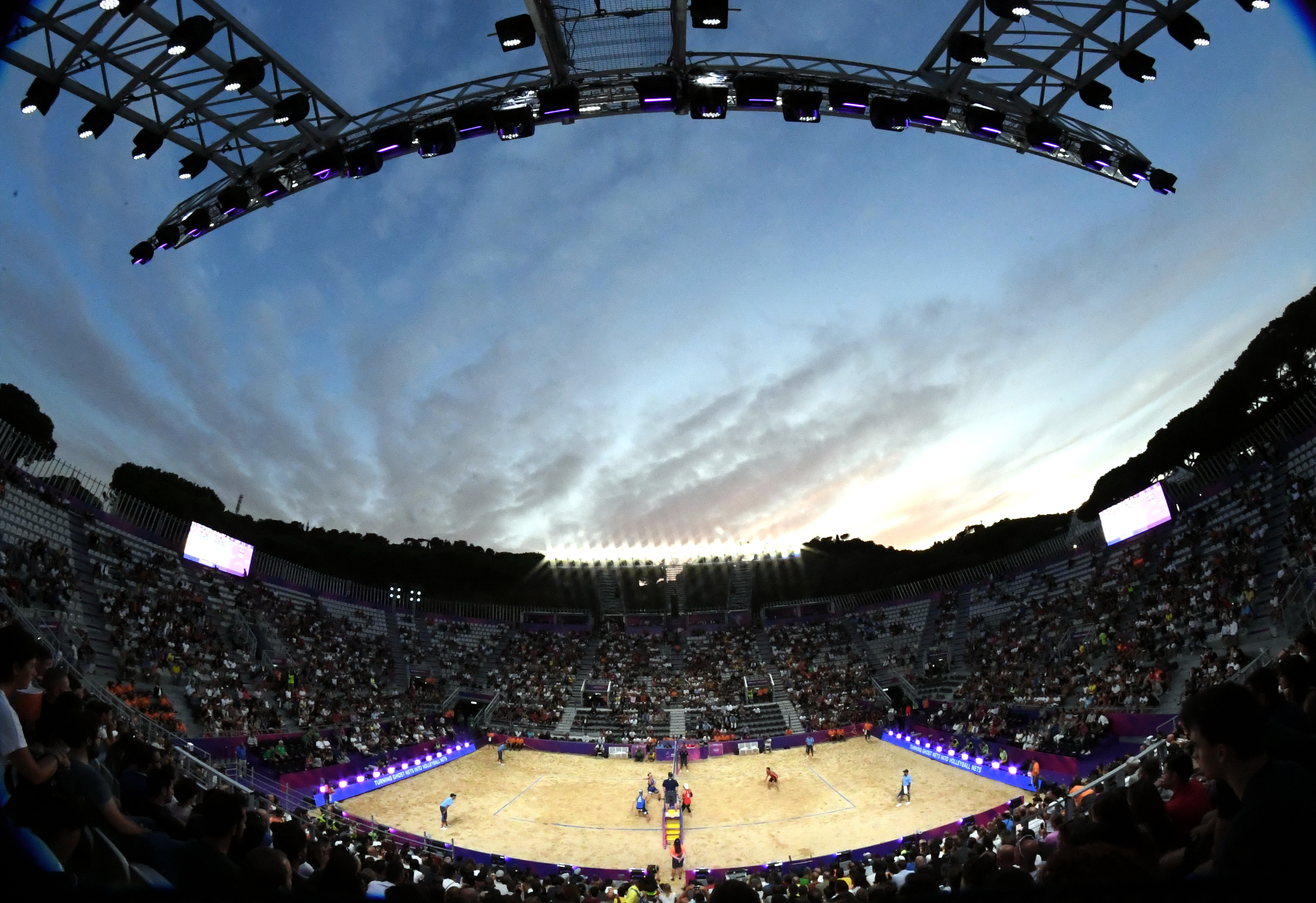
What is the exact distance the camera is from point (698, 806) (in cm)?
2383

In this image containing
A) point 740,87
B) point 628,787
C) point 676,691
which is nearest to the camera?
point 740,87

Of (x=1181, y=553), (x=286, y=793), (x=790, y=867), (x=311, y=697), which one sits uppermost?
(x=1181, y=553)

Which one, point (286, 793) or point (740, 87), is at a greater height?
point (740, 87)

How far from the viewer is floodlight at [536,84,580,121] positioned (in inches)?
475

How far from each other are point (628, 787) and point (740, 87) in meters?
26.1

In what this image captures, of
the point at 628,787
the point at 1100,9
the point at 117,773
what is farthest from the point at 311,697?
the point at 1100,9

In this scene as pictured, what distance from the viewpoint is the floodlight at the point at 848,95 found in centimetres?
1233

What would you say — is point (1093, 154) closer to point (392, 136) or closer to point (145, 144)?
point (392, 136)

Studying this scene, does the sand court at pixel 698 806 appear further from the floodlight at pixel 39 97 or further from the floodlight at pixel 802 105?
the floodlight at pixel 39 97

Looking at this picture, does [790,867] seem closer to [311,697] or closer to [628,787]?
[628,787]

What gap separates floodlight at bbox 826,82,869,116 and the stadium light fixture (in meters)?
4.61

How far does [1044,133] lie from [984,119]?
50.6 inches

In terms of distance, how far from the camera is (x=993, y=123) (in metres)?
12.4

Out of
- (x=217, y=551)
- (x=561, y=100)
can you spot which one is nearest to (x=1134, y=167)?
(x=561, y=100)
